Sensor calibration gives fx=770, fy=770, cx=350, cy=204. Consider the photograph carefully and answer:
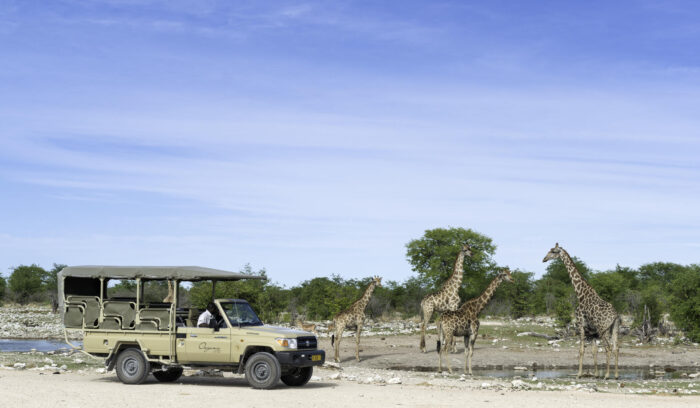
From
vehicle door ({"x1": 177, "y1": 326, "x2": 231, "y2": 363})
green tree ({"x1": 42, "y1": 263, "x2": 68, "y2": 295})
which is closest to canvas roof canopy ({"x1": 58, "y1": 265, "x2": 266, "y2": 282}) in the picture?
vehicle door ({"x1": 177, "y1": 326, "x2": 231, "y2": 363})

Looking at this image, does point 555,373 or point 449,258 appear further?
point 449,258

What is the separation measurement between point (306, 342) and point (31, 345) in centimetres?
2405

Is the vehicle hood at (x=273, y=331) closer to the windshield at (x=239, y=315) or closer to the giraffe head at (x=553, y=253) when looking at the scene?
the windshield at (x=239, y=315)

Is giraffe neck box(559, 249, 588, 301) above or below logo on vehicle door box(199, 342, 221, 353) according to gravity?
above

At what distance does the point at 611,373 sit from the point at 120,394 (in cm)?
1643

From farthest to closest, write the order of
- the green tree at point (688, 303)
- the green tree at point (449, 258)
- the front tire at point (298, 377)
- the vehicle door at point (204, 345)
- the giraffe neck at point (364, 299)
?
the green tree at point (449, 258) → the green tree at point (688, 303) → the giraffe neck at point (364, 299) → the front tire at point (298, 377) → the vehicle door at point (204, 345)

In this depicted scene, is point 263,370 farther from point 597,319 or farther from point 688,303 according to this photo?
point 688,303

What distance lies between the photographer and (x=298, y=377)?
751 inches

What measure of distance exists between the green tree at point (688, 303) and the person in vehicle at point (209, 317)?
27350 millimetres

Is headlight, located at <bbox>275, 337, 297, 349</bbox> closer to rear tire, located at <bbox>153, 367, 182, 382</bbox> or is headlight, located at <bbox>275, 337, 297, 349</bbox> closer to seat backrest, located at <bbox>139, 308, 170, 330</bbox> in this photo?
seat backrest, located at <bbox>139, 308, 170, 330</bbox>

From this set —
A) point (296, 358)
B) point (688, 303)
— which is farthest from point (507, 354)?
point (296, 358)

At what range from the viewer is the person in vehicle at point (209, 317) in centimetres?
1864

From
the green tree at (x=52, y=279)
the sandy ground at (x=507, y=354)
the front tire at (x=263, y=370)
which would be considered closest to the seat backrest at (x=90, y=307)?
the front tire at (x=263, y=370)

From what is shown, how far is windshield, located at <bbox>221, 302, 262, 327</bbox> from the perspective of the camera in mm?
18656
